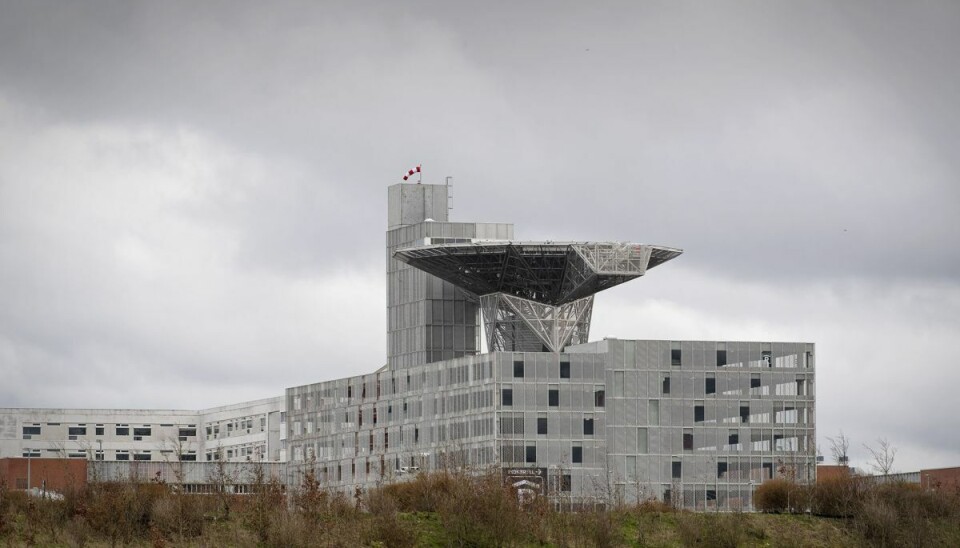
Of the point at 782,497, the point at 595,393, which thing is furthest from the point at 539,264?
the point at 782,497

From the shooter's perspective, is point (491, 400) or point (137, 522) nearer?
point (137, 522)

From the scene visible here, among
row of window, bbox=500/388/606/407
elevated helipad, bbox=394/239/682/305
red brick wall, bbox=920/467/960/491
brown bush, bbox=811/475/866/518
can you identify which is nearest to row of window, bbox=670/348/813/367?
row of window, bbox=500/388/606/407

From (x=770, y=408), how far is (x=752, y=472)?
6.93m

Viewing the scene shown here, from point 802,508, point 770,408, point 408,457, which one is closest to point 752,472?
point 770,408

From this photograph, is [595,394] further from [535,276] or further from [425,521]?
[425,521]

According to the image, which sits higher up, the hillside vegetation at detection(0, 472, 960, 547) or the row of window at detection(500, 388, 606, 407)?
the row of window at detection(500, 388, 606, 407)

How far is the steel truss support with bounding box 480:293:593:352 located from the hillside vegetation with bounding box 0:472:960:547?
66.6 metres

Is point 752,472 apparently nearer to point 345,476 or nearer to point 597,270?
point 597,270

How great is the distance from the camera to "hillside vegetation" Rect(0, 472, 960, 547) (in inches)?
3536

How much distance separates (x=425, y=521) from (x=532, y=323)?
8109cm

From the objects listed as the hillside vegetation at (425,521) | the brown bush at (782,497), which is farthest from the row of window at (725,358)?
the hillside vegetation at (425,521)

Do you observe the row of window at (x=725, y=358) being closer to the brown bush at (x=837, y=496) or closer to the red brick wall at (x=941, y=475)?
the red brick wall at (x=941, y=475)

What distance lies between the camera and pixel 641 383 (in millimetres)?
174500

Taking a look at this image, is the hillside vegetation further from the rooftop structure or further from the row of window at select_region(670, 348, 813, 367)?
the row of window at select_region(670, 348, 813, 367)
